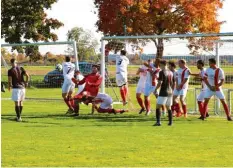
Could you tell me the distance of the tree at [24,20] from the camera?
54.0m

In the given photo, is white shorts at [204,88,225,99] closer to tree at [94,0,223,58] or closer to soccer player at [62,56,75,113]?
soccer player at [62,56,75,113]

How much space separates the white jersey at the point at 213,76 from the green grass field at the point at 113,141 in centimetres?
124

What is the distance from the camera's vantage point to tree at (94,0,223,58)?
5650 centimetres

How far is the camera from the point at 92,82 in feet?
66.8

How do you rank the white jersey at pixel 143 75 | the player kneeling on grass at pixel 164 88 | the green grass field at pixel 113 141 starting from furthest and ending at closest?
1. the white jersey at pixel 143 75
2. the player kneeling on grass at pixel 164 88
3. the green grass field at pixel 113 141

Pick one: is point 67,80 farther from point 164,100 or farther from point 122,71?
point 164,100

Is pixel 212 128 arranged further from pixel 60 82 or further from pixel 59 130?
pixel 60 82

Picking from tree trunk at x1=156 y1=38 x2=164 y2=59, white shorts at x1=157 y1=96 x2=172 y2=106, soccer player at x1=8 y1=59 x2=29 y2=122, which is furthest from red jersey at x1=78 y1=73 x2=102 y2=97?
white shorts at x1=157 y1=96 x2=172 y2=106

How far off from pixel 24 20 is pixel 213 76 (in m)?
38.0

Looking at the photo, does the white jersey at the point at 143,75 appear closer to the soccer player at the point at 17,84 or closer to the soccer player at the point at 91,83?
the soccer player at the point at 91,83

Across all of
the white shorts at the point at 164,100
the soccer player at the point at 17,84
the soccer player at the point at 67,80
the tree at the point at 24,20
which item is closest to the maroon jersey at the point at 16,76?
the soccer player at the point at 17,84

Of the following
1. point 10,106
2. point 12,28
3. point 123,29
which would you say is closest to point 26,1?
point 12,28

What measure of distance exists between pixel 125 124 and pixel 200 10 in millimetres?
42251

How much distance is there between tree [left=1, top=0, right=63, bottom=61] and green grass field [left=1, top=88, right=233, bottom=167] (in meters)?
34.7
